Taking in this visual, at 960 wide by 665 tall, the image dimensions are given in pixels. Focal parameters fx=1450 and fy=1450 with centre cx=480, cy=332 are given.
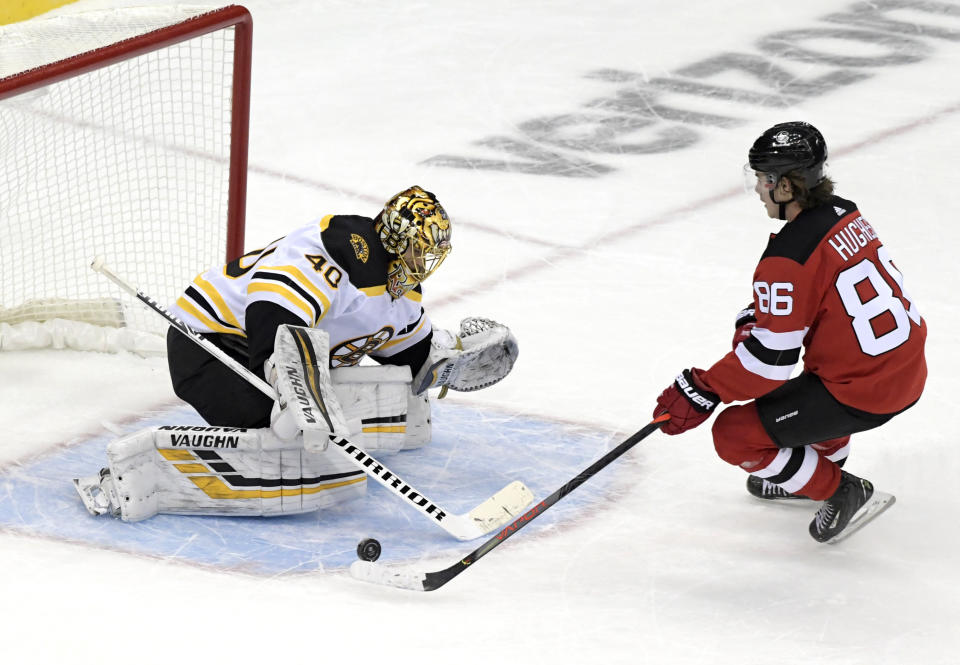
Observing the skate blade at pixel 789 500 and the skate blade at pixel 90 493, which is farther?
the skate blade at pixel 789 500

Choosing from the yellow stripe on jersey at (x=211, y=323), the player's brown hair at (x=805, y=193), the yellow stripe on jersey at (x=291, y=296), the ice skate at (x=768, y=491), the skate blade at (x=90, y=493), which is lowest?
the skate blade at (x=90, y=493)

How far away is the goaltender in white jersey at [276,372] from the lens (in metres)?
2.85

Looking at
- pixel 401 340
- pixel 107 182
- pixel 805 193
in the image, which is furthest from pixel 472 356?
pixel 107 182

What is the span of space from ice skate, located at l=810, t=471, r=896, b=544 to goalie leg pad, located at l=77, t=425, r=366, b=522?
98 centimetres

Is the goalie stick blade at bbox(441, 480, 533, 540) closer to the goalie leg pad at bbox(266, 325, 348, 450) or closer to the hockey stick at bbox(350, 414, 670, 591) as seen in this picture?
the hockey stick at bbox(350, 414, 670, 591)

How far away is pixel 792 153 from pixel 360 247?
87 cm

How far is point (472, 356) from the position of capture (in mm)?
3301

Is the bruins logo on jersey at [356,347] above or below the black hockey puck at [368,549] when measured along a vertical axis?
above

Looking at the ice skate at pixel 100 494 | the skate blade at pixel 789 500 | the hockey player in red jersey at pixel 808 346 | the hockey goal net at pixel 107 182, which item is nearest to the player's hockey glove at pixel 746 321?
the hockey player in red jersey at pixel 808 346

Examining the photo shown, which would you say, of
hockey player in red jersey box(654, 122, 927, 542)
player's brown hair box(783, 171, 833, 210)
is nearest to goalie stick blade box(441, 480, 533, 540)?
hockey player in red jersey box(654, 122, 927, 542)

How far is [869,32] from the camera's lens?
22.6 ft

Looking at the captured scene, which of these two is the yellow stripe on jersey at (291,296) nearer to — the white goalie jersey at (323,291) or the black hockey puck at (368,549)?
the white goalie jersey at (323,291)

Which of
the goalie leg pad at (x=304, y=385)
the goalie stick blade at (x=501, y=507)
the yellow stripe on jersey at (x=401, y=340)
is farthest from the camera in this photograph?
the yellow stripe on jersey at (x=401, y=340)

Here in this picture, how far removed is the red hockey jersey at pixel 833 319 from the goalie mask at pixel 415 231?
0.61m
